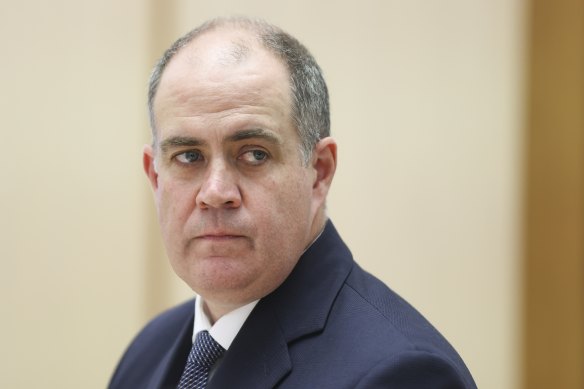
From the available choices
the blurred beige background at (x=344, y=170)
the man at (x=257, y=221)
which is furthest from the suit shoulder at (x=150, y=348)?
the blurred beige background at (x=344, y=170)

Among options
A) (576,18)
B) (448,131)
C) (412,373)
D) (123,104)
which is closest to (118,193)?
(123,104)

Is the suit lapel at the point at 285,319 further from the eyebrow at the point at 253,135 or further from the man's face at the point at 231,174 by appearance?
the eyebrow at the point at 253,135

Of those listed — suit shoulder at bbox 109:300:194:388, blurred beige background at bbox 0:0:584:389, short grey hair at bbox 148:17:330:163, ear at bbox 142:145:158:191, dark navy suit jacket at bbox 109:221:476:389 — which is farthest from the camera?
blurred beige background at bbox 0:0:584:389

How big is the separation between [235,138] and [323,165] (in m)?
0.28

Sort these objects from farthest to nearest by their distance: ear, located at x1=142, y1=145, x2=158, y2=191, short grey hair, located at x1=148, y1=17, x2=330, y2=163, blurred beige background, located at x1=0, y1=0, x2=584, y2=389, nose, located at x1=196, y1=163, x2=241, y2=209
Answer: blurred beige background, located at x1=0, y1=0, x2=584, y2=389, ear, located at x1=142, y1=145, x2=158, y2=191, short grey hair, located at x1=148, y1=17, x2=330, y2=163, nose, located at x1=196, y1=163, x2=241, y2=209

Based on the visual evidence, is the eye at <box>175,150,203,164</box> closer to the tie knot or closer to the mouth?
the mouth

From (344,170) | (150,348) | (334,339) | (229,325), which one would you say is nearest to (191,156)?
(229,325)

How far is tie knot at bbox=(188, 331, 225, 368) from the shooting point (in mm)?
1878

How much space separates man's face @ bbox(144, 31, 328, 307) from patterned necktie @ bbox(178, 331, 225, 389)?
4.3 inches

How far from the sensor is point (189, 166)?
1809mm

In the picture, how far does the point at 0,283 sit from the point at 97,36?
1201 mm

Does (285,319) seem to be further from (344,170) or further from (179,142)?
(344,170)

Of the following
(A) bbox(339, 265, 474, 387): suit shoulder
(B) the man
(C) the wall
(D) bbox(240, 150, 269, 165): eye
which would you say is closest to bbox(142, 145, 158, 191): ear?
(B) the man

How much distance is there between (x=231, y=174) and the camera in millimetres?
1755
